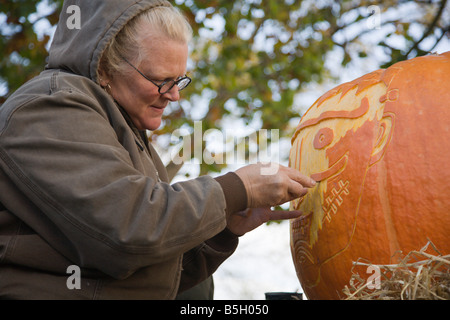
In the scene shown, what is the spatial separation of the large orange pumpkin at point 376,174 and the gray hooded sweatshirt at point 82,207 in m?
0.32

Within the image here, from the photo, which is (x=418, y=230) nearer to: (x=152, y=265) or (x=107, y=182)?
(x=152, y=265)

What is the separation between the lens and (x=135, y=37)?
1.65 metres

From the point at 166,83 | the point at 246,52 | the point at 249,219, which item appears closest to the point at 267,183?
the point at 249,219

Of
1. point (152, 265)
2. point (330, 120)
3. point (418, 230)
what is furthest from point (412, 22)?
point (152, 265)

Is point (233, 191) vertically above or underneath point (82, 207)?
above

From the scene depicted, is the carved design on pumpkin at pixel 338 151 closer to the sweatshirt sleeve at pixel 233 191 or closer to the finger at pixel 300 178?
the finger at pixel 300 178

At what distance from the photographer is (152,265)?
1436 millimetres

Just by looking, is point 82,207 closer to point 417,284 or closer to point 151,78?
point 151,78

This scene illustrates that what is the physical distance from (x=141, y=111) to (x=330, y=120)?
66cm

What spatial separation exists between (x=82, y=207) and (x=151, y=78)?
0.62 metres

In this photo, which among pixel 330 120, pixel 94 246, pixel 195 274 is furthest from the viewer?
pixel 195 274

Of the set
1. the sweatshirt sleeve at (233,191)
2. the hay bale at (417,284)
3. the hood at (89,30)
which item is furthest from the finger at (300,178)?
the hood at (89,30)

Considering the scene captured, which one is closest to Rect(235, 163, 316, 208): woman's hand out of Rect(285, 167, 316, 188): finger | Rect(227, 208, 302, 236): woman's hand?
Rect(285, 167, 316, 188): finger

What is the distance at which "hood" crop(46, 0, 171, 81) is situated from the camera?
1.58 m
